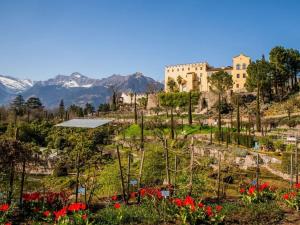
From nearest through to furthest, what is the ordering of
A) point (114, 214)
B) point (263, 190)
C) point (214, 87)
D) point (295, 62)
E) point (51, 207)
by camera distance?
1. point (114, 214)
2. point (51, 207)
3. point (263, 190)
4. point (295, 62)
5. point (214, 87)

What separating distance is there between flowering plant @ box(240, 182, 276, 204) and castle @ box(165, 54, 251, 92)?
2193 inches

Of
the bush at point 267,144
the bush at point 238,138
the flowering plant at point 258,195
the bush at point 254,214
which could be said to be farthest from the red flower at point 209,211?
the bush at point 238,138

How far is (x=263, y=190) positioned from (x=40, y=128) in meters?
37.9

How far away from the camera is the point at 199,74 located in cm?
7362

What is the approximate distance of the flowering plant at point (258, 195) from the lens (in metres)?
10.3

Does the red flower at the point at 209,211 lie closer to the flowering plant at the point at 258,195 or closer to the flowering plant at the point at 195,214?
the flowering plant at the point at 195,214

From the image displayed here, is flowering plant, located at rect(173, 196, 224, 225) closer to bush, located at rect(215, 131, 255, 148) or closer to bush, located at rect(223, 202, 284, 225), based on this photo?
bush, located at rect(223, 202, 284, 225)

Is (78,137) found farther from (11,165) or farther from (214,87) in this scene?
(214,87)

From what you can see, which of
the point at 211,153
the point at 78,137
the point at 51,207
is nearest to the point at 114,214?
the point at 51,207

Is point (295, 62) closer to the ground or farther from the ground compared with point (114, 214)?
farther from the ground

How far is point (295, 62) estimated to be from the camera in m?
51.6

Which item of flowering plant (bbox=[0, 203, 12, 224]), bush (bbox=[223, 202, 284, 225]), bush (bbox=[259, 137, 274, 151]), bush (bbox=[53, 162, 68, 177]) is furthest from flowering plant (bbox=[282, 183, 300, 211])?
bush (bbox=[259, 137, 274, 151])

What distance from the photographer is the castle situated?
66875mm

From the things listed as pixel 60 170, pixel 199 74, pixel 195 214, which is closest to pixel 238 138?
pixel 60 170
